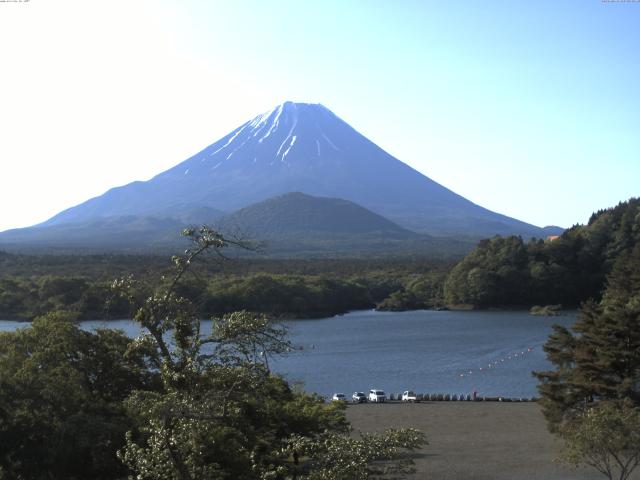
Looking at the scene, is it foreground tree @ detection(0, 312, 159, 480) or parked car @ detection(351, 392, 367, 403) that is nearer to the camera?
foreground tree @ detection(0, 312, 159, 480)

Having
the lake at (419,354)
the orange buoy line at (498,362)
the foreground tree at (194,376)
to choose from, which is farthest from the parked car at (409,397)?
the foreground tree at (194,376)

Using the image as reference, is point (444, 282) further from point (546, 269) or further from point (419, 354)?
point (419, 354)

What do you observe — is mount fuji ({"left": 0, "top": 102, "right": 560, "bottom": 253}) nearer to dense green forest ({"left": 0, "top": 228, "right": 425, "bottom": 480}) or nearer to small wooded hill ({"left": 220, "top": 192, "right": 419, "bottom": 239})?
small wooded hill ({"left": 220, "top": 192, "right": 419, "bottom": 239})

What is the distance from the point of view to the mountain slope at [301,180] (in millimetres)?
104312

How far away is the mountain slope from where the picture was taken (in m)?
104

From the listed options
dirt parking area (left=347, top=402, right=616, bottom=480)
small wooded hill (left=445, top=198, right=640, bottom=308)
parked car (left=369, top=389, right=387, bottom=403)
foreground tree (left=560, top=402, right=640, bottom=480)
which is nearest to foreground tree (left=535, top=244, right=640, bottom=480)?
dirt parking area (left=347, top=402, right=616, bottom=480)

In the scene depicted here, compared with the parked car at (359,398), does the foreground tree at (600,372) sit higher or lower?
higher

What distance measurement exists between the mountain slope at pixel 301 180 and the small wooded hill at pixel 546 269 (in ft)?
172

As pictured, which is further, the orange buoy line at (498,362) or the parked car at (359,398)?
the orange buoy line at (498,362)

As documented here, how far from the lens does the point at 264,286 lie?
41.6 meters

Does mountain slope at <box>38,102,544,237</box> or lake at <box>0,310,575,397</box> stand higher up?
mountain slope at <box>38,102,544,237</box>

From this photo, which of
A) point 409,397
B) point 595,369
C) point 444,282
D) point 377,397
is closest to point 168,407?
point 595,369

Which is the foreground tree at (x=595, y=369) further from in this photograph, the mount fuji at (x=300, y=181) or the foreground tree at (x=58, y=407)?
the mount fuji at (x=300, y=181)

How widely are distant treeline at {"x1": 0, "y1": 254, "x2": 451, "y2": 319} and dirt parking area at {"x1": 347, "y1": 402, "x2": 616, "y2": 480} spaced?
15.7 meters
